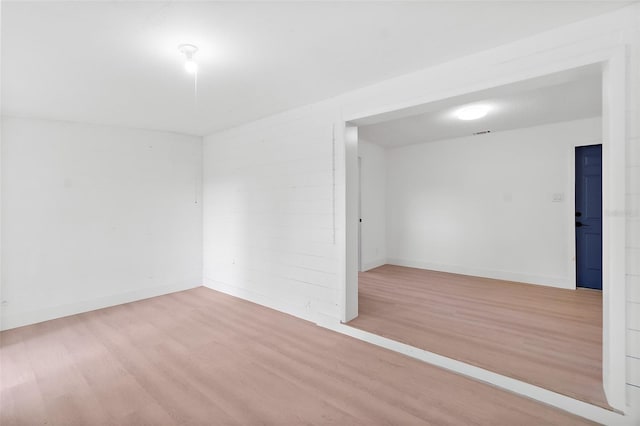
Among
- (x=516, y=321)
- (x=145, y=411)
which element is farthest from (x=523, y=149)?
Answer: (x=145, y=411)

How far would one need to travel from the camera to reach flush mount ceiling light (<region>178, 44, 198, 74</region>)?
7.47ft

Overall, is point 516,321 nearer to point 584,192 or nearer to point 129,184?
point 584,192

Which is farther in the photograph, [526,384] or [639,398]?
[526,384]

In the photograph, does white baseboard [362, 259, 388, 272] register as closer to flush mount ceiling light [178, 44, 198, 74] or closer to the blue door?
the blue door

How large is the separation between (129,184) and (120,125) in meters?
0.90

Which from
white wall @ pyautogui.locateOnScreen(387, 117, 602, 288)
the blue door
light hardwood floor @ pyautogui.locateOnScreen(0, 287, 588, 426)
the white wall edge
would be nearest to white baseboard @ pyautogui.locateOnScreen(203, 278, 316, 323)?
light hardwood floor @ pyautogui.locateOnScreen(0, 287, 588, 426)

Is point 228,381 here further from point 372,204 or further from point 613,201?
point 372,204

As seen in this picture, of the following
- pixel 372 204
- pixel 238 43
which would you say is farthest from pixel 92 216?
pixel 372 204

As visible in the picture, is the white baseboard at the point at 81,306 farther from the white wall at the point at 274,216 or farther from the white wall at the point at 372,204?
the white wall at the point at 372,204

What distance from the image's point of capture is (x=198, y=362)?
2.80m

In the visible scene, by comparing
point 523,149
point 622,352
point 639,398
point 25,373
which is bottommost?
point 25,373

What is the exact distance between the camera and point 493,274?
5457 mm

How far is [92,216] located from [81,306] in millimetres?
1281

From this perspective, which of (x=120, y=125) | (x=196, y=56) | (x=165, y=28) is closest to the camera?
(x=165, y=28)
